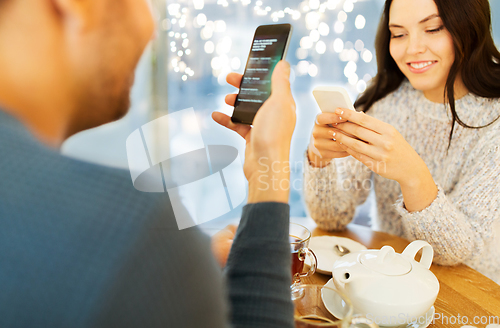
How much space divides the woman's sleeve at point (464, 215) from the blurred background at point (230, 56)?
4.23 feet

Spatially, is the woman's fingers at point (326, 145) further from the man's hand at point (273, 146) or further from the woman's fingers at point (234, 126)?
the man's hand at point (273, 146)

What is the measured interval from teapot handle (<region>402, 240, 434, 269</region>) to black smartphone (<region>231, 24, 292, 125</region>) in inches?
17.6

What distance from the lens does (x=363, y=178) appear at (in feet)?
4.17

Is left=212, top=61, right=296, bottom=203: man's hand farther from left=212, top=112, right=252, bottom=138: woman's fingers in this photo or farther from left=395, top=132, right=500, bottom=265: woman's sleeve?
left=395, top=132, right=500, bottom=265: woman's sleeve

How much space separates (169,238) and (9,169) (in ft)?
0.46

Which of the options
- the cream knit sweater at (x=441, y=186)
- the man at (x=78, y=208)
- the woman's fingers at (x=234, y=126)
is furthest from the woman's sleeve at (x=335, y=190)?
the man at (x=78, y=208)

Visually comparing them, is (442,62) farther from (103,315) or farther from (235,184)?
(235,184)

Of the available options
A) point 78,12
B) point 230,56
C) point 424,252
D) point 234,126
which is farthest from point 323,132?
point 230,56

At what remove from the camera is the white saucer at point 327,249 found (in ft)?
2.57

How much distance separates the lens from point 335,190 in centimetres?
116

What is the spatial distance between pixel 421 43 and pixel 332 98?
0.46 metres

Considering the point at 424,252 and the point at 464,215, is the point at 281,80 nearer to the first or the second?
the point at 424,252

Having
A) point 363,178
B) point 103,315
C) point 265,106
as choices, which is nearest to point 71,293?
point 103,315

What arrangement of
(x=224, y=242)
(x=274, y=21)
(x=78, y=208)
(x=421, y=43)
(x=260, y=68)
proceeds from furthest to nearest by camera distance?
(x=274, y=21), (x=421, y=43), (x=260, y=68), (x=224, y=242), (x=78, y=208)
